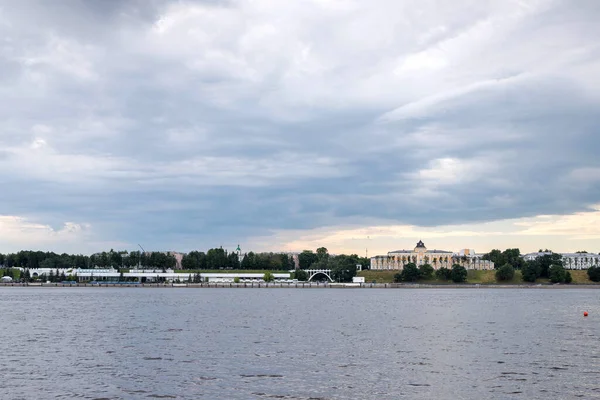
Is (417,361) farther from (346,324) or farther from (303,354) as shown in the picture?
(346,324)

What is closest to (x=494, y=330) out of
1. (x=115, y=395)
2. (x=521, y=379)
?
(x=521, y=379)

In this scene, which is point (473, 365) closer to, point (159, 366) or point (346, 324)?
point (159, 366)

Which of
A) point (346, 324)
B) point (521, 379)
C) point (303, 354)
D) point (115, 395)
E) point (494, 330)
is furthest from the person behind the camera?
point (346, 324)

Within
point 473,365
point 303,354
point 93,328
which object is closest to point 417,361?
point 473,365

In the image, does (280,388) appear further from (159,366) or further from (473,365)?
(473,365)

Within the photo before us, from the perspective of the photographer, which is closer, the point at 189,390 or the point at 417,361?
the point at 189,390

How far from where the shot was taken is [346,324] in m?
82.0

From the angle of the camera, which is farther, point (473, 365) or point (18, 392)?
point (473, 365)

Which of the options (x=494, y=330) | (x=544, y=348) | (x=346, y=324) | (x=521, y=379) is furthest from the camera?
(x=346, y=324)

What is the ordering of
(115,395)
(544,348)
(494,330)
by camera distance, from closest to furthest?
(115,395) < (544,348) < (494,330)

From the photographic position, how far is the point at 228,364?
4725 cm

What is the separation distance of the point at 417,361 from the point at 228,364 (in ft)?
45.8

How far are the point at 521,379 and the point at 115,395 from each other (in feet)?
81.0

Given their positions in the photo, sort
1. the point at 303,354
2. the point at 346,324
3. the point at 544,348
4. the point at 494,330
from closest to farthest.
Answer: the point at 303,354 < the point at 544,348 < the point at 494,330 < the point at 346,324
